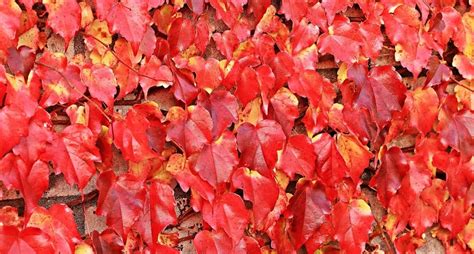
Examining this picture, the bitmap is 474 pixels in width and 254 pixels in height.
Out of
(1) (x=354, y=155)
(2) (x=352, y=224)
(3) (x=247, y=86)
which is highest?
(3) (x=247, y=86)

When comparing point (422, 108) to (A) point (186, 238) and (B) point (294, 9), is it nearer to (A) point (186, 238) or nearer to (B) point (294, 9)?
(B) point (294, 9)

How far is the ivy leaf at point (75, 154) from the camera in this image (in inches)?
51.6

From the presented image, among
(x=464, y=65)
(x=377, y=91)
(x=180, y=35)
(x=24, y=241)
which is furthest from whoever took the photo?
(x=464, y=65)

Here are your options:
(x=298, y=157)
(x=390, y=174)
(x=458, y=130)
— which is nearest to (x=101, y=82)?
(x=298, y=157)

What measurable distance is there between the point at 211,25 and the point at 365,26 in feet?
1.20

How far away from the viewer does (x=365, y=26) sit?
158 centimetres

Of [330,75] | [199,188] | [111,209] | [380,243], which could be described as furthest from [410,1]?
[111,209]

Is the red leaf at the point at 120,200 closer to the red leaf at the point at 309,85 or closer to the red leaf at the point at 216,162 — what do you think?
the red leaf at the point at 216,162

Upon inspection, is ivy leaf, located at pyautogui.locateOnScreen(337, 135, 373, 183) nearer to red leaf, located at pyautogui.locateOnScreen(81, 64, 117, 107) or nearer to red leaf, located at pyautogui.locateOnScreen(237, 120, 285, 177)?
red leaf, located at pyautogui.locateOnScreen(237, 120, 285, 177)

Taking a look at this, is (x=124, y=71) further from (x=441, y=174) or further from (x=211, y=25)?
(x=441, y=174)

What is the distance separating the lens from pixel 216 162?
1404 mm

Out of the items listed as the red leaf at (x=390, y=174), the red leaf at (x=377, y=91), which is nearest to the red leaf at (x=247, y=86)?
the red leaf at (x=377, y=91)

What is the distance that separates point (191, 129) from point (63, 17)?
13.4 inches

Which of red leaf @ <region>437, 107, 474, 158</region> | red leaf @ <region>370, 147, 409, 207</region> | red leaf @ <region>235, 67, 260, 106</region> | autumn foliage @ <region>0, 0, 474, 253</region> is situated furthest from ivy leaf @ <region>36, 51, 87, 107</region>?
red leaf @ <region>437, 107, 474, 158</region>
